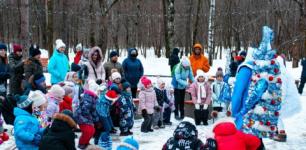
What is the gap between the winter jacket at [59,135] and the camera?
444cm

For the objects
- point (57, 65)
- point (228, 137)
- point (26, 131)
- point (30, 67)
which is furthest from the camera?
point (57, 65)

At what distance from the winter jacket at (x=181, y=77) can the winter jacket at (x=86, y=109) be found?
3.04 m

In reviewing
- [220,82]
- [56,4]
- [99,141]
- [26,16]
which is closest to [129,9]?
[56,4]

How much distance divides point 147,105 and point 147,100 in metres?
0.10

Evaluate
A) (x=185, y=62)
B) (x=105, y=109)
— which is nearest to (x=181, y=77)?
(x=185, y=62)

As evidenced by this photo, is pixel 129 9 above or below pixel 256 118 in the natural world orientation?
above

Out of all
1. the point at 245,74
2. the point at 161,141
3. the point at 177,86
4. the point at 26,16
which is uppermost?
the point at 26,16

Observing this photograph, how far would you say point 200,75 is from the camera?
31.9 ft

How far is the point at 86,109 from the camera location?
23.6ft

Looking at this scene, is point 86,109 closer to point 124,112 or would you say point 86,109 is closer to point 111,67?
point 124,112

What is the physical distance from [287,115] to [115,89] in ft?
10.4

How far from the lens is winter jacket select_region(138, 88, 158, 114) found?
350 inches

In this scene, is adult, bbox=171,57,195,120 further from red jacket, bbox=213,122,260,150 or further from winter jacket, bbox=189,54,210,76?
red jacket, bbox=213,122,260,150

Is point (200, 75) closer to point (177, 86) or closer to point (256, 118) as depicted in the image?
point (177, 86)
